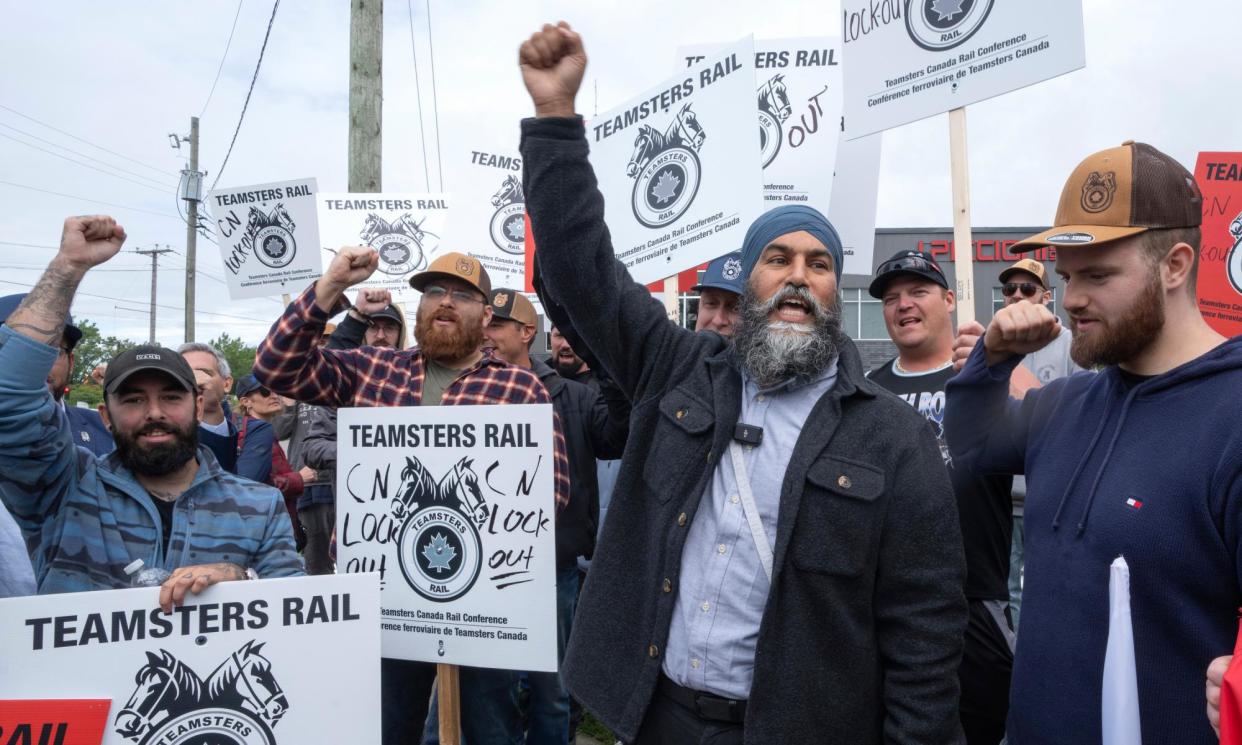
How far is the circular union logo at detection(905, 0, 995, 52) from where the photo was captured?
3.35 metres

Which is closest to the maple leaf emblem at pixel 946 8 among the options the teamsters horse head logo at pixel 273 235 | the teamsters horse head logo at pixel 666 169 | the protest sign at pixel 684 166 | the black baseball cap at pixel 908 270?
the protest sign at pixel 684 166

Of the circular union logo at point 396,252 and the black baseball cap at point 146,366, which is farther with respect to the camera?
the circular union logo at point 396,252

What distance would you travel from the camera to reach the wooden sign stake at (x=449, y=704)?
2.86m

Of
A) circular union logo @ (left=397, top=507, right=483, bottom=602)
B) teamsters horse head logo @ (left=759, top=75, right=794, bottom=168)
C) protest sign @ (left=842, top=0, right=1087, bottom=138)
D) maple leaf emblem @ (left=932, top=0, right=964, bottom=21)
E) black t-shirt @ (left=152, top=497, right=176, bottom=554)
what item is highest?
teamsters horse head logo @ (left=759, top=75, right=794, bottom=168)

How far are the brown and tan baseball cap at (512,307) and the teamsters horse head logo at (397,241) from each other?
2182 mm

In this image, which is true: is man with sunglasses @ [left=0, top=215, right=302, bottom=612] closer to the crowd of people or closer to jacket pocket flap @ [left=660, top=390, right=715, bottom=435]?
the crowd of people

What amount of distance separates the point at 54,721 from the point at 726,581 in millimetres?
1590

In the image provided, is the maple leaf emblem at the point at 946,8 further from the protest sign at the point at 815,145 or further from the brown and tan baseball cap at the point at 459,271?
the brown and tan baseball cap at the point at 459,271

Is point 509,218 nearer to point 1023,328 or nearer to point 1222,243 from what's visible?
point 1222,243

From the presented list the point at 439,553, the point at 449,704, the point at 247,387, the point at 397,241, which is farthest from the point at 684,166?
the point at 247,387

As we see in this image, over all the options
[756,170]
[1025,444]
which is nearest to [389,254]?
[756,170]

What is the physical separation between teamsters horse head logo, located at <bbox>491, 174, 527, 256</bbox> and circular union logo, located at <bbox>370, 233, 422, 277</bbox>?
31.6 inches

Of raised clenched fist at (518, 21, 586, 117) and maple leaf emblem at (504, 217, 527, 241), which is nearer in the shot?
raised clenched fist at (518, 21, 586, 117)

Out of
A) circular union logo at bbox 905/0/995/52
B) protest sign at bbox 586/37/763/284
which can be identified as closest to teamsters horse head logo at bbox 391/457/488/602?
protest sign at bbox 586/37/763/284
